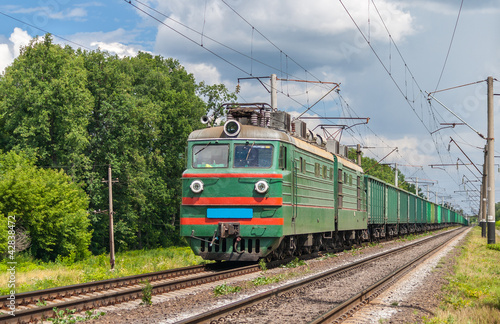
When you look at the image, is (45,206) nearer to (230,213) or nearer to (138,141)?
(138,141)

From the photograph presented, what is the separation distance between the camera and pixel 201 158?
1686cm

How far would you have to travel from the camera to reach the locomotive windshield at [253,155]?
54.1 ft

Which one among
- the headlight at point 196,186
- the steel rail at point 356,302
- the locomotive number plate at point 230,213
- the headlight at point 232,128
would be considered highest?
the headlight at point 232,128

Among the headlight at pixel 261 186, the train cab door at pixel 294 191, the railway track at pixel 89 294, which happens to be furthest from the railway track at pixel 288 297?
the headlight at pixel 261 186

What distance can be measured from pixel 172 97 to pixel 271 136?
38348 millimetres

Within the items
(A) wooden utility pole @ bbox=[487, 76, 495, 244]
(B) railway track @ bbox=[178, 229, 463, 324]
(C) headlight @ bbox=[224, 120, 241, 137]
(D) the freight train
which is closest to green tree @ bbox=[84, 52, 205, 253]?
(A) wooden utility pole @ bbox=[487, 76, 495, 244]

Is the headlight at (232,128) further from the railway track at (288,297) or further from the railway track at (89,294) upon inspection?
the railway track at (288,297)

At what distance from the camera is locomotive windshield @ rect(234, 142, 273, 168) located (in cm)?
1650

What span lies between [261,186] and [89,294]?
19.1 ft

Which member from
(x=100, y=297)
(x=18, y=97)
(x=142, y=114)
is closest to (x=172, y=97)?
(x=142, y=114)

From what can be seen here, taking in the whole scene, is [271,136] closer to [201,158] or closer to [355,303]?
[201,158]

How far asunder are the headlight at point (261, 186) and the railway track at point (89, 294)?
228 centimetres

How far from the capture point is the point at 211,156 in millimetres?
16781

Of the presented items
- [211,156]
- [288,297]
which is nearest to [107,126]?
[211,156]
